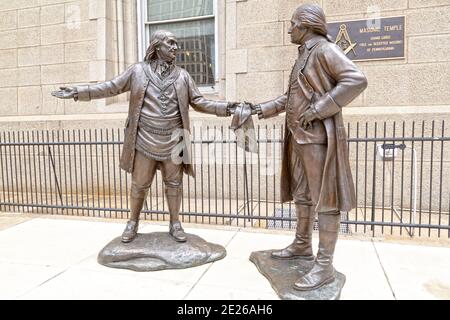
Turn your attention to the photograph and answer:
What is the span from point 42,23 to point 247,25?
481cm

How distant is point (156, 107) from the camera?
146 inches

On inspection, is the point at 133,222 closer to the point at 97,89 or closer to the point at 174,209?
the point at 174,209

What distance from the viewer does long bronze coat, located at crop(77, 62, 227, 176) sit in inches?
146

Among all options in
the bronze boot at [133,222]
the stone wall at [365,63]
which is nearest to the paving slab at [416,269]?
the bronze boot at [133,222]

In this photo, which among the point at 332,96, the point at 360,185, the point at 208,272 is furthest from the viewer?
the point at 360,185

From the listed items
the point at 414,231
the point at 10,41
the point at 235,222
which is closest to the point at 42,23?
the point at 10,41

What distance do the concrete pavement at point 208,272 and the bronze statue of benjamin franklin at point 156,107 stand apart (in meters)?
1.01

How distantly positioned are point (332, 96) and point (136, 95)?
1952mm

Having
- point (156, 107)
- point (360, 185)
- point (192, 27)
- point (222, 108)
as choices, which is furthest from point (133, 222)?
point (192, 27)

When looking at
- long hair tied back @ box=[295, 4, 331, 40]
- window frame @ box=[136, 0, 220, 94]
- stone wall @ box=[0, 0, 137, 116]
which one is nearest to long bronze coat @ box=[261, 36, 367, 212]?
long hair tied back @ box=[295, 4, 331, 40]

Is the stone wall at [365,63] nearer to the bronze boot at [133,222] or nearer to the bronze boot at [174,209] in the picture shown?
the bronze boot at [174,209]

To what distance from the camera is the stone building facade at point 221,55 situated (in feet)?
20.7

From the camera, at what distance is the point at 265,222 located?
6055 millimetres

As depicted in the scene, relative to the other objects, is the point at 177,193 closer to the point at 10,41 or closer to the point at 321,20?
the point at 321,20
